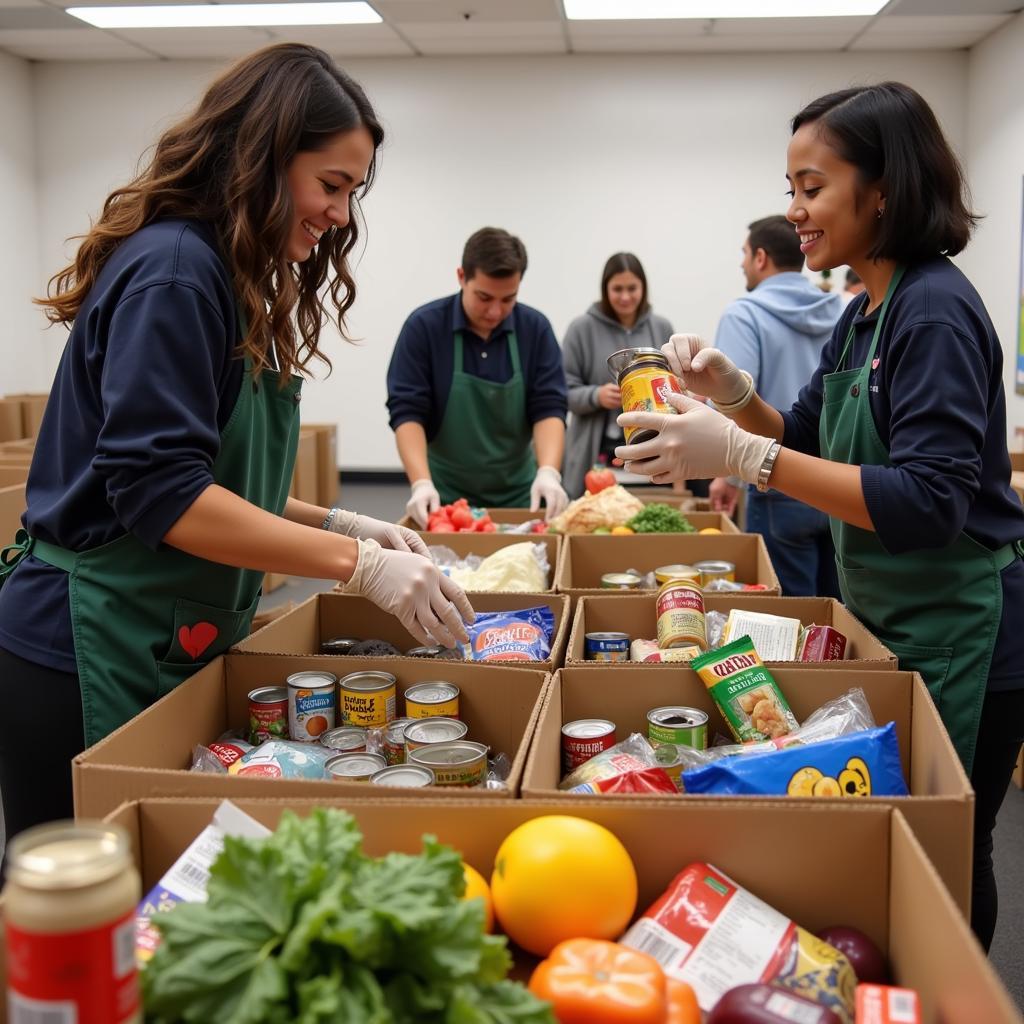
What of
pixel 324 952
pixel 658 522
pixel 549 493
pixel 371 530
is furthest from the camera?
pixel 549 493

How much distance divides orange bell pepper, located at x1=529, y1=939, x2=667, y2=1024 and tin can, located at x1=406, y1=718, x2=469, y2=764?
486mm

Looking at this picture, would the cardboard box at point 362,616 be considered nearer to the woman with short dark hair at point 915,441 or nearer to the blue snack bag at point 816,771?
the woman with short dark hair at point 915,441

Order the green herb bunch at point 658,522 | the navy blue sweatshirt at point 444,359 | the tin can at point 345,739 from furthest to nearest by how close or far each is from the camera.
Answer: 1. the navy blue sweatshirt at point 444,359
2. the green herb bunch at point 658,522
3. the tin can at point 345,739

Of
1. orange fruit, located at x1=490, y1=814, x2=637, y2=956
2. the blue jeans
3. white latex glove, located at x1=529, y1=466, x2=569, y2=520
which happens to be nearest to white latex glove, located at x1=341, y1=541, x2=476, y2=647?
orange fruit, located at x1=490, y1=814, x2=637, y2=956

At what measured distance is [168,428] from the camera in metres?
1.33

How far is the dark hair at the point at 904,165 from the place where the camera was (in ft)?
5.12

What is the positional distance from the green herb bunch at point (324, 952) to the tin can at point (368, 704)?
0.72 metres

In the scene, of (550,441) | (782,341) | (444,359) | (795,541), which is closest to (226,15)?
(444,359)

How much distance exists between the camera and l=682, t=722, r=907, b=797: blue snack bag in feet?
4.01

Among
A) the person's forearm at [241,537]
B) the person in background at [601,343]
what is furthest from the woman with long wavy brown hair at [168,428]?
the person in background at [601,343]

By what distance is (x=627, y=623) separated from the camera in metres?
2.07

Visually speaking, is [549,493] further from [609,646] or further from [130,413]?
[130,413]

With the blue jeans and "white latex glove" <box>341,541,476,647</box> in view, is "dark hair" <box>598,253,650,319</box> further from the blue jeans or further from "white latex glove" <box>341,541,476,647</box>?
"white latex glove" <box>341,541,476,647</box>

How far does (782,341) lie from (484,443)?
1.10m
